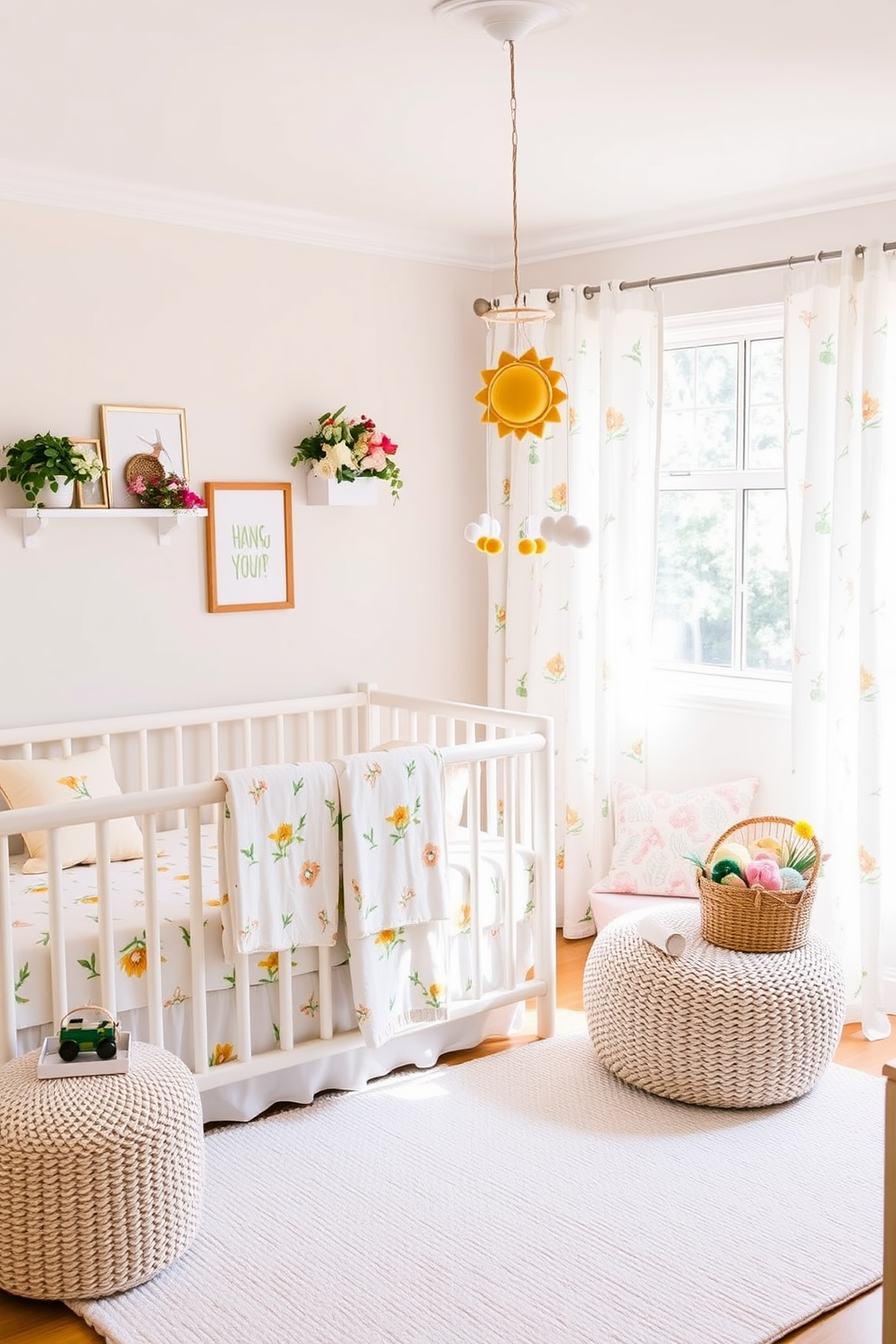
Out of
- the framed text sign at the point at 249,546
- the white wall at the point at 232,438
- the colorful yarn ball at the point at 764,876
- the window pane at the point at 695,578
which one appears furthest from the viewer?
the window pane at the point at 695,578

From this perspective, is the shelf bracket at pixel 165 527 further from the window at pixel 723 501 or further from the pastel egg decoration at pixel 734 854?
the pastel egg decoration at pixel 734 854

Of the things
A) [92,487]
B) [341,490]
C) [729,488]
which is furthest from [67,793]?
[729,488]

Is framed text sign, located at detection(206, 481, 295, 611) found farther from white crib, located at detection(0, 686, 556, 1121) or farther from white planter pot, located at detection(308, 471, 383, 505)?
white crib, located at detection(0, 686, 556, 1121)

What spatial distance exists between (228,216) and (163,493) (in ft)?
2.76

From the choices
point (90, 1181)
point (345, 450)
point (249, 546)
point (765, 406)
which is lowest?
point (90, 1181)

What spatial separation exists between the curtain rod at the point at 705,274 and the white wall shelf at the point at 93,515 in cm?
100

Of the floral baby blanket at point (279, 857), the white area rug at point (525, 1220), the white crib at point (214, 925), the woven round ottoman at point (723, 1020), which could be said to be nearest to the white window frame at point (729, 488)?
the white crib at point (214, 925)

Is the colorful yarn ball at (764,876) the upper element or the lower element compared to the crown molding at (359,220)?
lower

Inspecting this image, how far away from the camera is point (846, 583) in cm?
357

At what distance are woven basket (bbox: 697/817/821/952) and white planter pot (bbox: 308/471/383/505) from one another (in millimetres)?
1672

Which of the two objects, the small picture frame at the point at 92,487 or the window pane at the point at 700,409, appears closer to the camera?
the small picture frame at the point at 92,487

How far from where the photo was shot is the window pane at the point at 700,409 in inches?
164

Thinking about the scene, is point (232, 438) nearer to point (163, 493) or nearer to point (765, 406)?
point (163, 493)

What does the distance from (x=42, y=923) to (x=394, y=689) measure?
176cm
